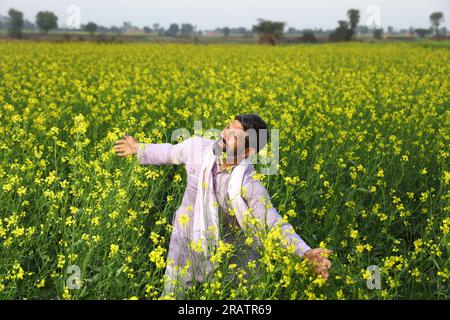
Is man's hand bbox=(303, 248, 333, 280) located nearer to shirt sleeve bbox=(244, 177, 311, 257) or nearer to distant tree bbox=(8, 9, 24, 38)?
shirt sleeve bbox=(244, 177, 311, 257)

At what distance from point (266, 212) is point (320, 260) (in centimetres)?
43

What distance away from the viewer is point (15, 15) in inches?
1341

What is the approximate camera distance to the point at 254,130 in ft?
10.9

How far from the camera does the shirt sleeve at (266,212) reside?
2.96m

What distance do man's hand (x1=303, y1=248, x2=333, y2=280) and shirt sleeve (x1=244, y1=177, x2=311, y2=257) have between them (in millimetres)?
69

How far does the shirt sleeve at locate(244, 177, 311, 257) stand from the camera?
2.96m

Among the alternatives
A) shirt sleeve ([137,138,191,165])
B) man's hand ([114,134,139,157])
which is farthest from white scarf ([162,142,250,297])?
man's hand ([114,134,139,157])

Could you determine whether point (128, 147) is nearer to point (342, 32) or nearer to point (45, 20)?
point (45, 20)

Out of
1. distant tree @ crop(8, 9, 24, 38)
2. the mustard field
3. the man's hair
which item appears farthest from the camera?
distant tree @ crop(8, 9, 24, 38)

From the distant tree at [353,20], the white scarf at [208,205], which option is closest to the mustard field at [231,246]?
the white scarf at [208,205]

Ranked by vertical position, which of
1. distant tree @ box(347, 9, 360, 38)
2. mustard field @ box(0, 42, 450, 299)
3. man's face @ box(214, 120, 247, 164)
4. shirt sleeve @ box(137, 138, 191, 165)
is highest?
distant tree @ box(347, 9, 360, 38)

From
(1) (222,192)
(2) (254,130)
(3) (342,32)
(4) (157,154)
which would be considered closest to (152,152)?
(4) (157,154)
